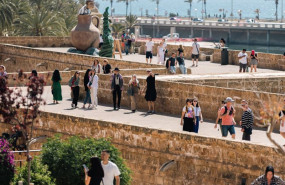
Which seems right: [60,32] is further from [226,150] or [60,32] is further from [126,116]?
[226,150]

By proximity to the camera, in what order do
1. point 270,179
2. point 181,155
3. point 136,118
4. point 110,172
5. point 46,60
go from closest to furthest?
1. point 270,179
2. point 110,172
3. point 181,155
4. point 136,118
5. point 46,60

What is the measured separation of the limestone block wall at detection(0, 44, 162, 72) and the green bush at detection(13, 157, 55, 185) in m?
14.9

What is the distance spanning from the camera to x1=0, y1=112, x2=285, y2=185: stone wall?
16062 mm

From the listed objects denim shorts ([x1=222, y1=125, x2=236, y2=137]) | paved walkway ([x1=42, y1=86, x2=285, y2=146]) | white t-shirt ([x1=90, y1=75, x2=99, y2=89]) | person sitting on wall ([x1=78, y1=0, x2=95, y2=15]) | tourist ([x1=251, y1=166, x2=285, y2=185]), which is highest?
person sitting on wall ([x1=78, y1=0, x2=95, y2=15])

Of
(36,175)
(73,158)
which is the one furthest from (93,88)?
(36,175)

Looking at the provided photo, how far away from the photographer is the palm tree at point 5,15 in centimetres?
5753

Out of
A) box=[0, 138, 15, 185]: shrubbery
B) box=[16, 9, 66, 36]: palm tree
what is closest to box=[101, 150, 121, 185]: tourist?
Answer: box=[0, 138, 15, 185]: shrubbery

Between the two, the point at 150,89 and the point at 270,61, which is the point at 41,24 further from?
the point at 150,89

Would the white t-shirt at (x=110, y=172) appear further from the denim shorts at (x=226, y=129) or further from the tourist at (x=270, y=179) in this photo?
the denim shorts at (x=226, y=129)

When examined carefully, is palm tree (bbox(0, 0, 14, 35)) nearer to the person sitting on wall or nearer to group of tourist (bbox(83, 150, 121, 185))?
the person sitting on wall

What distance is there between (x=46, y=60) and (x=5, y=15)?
22000 mm

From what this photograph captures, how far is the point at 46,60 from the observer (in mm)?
37281

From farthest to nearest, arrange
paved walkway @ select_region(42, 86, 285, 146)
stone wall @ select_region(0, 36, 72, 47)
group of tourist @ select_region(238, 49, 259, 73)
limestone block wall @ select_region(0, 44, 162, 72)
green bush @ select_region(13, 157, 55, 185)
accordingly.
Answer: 1. stone wall @ select_region(0, 36, 72, 47)
2. group of tourist @ select_region(238, 49, 259, 73)
3. limestone block wall @ select_region(0, 44, 162, 72)
4. paved walkway @ select_region(42, 86, 285, 146)
5. green bush @ select_region(13, 157, 55, 185)

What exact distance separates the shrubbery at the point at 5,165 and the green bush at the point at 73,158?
713mm
